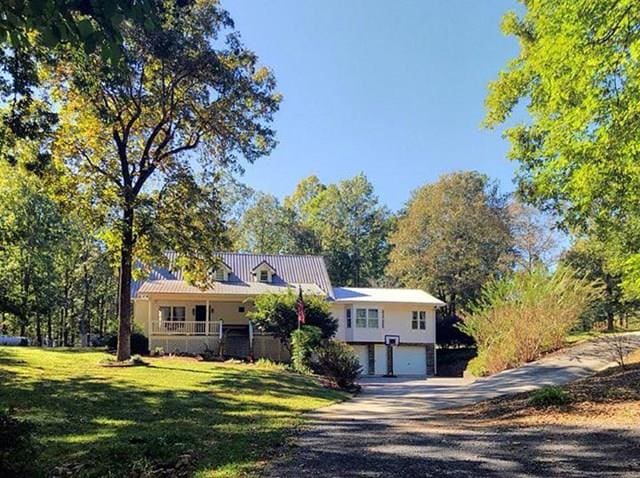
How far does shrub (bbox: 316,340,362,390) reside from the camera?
18.9 metres

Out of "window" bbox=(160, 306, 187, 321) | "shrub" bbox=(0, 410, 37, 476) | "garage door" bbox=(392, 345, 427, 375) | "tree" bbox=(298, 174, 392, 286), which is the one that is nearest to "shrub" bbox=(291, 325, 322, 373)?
"window" bbox=(160, 306, 187, 321)

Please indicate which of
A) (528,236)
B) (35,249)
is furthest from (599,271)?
(35,249)

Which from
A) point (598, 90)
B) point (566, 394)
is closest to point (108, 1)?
point (598, 90)

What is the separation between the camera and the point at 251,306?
107 ft

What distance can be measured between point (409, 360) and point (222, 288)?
1229 cm

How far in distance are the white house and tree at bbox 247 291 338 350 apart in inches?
116

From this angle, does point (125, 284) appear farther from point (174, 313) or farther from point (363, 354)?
point (363, 354)

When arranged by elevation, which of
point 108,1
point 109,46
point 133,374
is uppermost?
point 108,1

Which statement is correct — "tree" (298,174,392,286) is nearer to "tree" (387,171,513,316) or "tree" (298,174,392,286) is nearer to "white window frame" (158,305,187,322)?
"tree" (387,171,513,316)

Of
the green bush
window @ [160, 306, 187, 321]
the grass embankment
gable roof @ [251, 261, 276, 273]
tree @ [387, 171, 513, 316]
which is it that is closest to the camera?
the grass embankment

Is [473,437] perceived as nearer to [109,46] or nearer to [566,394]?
[566,394]

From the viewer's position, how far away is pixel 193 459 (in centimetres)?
649

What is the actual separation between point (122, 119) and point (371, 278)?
3649 cm

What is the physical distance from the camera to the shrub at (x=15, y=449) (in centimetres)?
463
